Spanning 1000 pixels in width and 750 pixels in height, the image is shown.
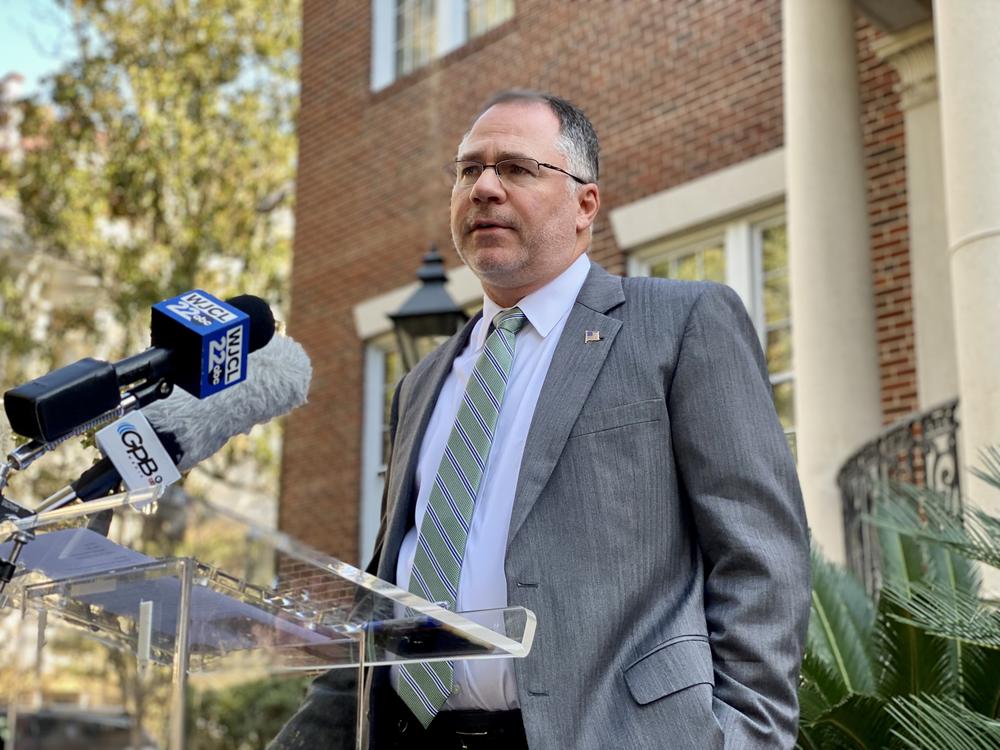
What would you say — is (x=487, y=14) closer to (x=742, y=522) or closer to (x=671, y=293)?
(x=671, y=293)

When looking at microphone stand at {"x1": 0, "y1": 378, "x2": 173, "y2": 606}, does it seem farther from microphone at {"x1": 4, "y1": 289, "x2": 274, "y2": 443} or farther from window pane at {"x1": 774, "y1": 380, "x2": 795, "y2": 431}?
window pane at {"x1": 774, "y1": 380, "x2": 795, "y2": 431}

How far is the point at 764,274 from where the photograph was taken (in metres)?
10.5

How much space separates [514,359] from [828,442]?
5.89 metres

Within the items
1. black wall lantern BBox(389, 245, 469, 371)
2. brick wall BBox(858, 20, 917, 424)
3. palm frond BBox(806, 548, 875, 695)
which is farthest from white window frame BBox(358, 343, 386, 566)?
palm frond BBox(806, 548, 875, 695)

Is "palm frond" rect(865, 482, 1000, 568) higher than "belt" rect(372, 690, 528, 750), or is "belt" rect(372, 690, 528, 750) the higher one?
"palm frond" rect(865, 482, 1000, 568)

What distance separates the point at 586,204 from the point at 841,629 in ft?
8.21

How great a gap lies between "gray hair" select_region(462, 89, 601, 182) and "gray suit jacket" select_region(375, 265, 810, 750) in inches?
17.8

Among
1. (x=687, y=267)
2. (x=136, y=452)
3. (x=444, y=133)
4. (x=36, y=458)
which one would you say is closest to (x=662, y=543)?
(x=136, y=452)

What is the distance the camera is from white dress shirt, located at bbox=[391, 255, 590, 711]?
2.71 metres

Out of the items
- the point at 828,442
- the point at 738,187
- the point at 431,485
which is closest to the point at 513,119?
the point at 431,485

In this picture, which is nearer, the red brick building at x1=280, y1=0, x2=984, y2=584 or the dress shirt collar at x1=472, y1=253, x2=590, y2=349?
the dress shirt collar at x1=472, y1=253, x2=590, y2=349

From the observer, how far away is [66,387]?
1.99m

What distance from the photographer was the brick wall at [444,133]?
417 inches

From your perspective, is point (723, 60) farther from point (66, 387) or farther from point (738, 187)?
point (66, 387)
